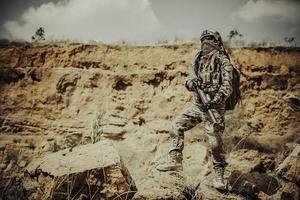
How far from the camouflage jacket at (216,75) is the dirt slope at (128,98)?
4.08 meters

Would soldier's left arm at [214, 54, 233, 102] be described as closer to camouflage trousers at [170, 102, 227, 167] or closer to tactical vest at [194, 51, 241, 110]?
tactical vest at [194, 51, 241, 110]

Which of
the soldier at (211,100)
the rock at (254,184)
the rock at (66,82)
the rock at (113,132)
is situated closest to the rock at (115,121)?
the rock at (113,132)

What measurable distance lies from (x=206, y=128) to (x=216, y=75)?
0.86 metres

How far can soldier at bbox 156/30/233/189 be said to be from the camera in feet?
17.5

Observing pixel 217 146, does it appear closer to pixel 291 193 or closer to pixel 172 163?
pixel 172 163

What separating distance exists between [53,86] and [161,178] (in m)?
7.29

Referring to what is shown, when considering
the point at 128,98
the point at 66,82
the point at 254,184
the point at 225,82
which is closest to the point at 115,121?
the point at 128,98

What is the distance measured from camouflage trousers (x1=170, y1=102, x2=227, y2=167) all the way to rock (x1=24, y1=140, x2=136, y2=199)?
1169 millimetres

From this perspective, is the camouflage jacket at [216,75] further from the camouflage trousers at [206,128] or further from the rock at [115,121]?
the rock at [115,121]

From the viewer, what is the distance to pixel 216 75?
5.57 metres

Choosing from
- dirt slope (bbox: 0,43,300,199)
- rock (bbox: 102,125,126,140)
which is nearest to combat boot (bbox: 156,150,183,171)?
dirt slope (bbox: 0,43,300,199)

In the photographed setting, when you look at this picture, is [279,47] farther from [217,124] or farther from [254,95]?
[217,124]

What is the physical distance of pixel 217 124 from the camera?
5.33 meters

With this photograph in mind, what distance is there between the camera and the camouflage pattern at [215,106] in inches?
210
